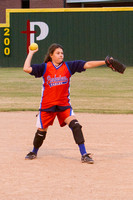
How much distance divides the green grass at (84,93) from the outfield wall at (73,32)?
148 inches

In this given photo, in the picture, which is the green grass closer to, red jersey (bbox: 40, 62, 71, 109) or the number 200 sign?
the number 200 sign

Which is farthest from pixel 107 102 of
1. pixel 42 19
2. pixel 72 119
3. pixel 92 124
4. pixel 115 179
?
pixel 42 19

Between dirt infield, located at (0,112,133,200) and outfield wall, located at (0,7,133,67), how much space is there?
17.1 metres

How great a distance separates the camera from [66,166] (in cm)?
607

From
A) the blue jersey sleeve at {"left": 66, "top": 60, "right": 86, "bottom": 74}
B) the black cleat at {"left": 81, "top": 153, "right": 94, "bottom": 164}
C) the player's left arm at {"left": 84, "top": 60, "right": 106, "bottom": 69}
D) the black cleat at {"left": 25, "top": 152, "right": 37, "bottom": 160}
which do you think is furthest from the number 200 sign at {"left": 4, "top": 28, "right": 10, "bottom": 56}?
the black cleat at {"left": 81, "top": 153, "right": 94, "bottom": 164}

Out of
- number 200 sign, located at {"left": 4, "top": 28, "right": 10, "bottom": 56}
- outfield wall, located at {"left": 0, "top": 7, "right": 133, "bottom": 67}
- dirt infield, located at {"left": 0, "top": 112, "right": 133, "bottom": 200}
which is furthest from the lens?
number 200 sign, located at {"left": 4, "top": 28, "right": 10, "bottom": 56}

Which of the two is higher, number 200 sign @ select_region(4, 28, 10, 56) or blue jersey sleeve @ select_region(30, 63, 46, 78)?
blue jersey sleeve @ select_region(30, 63, 46, 78)

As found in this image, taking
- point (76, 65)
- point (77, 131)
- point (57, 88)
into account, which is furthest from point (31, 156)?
point (76, 65)

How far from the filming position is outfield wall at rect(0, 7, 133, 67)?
1033 inches

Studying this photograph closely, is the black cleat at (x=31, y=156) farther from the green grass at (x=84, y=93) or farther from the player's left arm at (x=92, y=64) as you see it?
the green grass at (x=84, y=93)

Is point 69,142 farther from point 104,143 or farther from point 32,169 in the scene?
point 32,169

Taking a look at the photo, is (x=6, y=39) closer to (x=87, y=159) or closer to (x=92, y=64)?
(x=92, y=64)

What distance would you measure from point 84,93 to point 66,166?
9908mm

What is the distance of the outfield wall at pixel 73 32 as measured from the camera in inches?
1033
